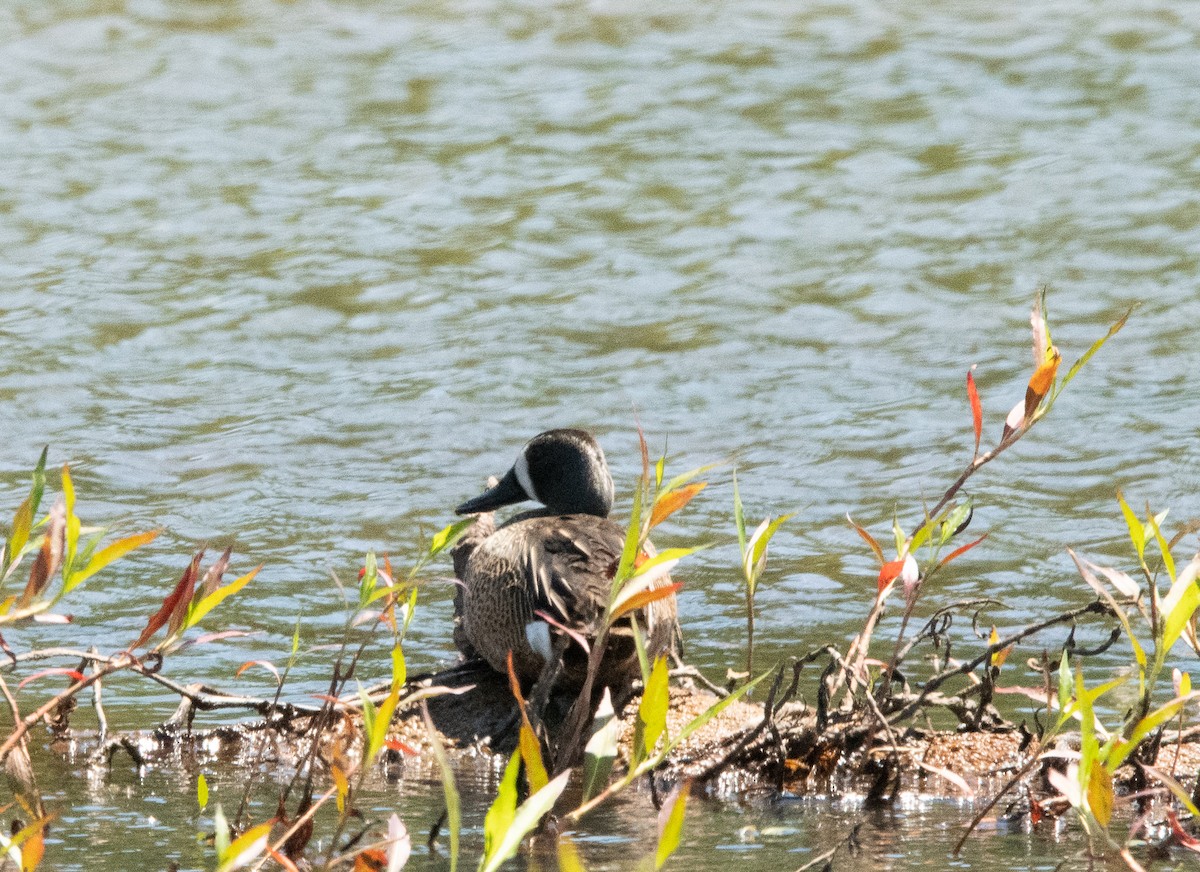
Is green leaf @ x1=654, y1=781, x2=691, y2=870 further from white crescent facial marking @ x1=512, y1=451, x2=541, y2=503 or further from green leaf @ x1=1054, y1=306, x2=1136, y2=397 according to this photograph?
white crescent facial marking @ x1=512, y1=451, x2=541, y2=503

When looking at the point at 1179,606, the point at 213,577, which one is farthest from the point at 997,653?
the point at 213,577

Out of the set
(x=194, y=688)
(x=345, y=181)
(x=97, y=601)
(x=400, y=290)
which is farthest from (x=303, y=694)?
(x=345, y=181)

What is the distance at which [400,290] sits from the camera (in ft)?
38.0

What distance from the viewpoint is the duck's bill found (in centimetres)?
684

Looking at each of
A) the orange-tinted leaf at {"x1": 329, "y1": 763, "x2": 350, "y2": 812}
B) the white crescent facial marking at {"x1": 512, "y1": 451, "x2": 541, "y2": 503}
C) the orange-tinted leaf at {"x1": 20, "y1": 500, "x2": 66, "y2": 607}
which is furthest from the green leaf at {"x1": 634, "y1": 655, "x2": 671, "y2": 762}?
the white crescent facial marking at {"x1": 512, "y1": 451, "x2": 541, "y2": 503}

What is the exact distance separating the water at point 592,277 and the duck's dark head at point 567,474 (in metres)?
0.63

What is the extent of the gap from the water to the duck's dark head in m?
0.63

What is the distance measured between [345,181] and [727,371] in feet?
14.3

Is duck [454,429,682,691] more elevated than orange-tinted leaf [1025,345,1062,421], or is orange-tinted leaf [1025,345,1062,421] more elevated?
orange-tinted leaf [1025,345,1062,421]

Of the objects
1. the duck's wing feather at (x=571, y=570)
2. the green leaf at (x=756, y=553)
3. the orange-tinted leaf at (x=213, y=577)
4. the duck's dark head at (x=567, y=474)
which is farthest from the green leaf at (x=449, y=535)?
the duck's dark head at (x=567, y=474)

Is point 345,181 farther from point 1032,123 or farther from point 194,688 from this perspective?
point 194,688

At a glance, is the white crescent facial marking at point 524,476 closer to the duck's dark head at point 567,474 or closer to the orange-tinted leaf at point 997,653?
the duck's dark head at point 567,474

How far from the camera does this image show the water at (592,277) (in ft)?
26.6

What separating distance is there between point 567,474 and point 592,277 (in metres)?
5.33
